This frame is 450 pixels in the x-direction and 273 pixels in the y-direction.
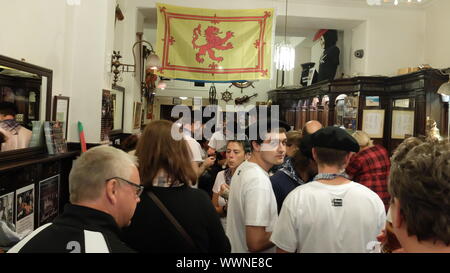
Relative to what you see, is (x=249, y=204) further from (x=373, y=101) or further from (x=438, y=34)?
(x=438, y=34)

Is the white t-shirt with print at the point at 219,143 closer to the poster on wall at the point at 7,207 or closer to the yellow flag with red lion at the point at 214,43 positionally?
the yellow flag with red lion at the point at 214,43

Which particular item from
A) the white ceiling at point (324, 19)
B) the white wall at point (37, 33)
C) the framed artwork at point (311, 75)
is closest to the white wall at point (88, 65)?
the white wall at point (37, 33)

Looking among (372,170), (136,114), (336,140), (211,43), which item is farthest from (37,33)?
(372,170)

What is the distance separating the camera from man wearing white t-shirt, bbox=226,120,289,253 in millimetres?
2221

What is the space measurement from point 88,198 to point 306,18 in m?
7.04

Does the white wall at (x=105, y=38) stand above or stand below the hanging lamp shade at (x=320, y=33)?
below

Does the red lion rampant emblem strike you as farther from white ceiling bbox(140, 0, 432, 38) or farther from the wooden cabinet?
the wooden cabinet

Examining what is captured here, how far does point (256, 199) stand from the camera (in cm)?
222

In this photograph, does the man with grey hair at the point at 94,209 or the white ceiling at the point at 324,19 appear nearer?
the man with grey hair at the point at 94,209

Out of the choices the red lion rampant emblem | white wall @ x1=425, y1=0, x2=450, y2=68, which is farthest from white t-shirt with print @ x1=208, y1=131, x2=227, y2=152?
white wall @ x1=425, y1=0, x2=450, y2=68

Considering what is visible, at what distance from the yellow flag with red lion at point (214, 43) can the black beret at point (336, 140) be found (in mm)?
3603

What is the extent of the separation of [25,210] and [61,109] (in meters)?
1.60

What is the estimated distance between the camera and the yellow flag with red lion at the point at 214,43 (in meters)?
5.68

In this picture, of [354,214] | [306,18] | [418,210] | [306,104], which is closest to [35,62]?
[354,214]
